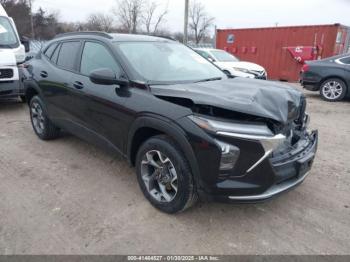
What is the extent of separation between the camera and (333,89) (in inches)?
355

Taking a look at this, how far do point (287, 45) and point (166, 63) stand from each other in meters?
12.4

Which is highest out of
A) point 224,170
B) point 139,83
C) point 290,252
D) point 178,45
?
point 178,45

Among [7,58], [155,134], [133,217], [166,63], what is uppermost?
[166,63]

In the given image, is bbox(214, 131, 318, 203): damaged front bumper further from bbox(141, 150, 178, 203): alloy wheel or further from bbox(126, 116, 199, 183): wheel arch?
bbox(141, 150, 178, 203): alloy wheel

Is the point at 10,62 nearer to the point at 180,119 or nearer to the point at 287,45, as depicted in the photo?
the point at 180,119

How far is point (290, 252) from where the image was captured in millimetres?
2559

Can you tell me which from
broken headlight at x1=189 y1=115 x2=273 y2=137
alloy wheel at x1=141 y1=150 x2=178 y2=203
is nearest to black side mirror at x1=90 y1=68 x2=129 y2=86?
alloy wheel at x1=141 y1=150 x2=178 y2=203

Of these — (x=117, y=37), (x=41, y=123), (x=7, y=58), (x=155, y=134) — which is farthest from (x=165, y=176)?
(x=7, y=58)

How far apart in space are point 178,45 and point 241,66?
21.6 ft

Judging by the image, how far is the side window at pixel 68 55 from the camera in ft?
13.5

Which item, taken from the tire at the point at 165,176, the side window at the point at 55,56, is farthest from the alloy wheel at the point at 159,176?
the side window at the point at 55,56

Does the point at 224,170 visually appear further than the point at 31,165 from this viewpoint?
No

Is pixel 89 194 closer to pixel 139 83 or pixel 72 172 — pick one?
pixel 72 172

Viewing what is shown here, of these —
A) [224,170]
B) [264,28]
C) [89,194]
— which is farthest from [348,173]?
[264,28]
